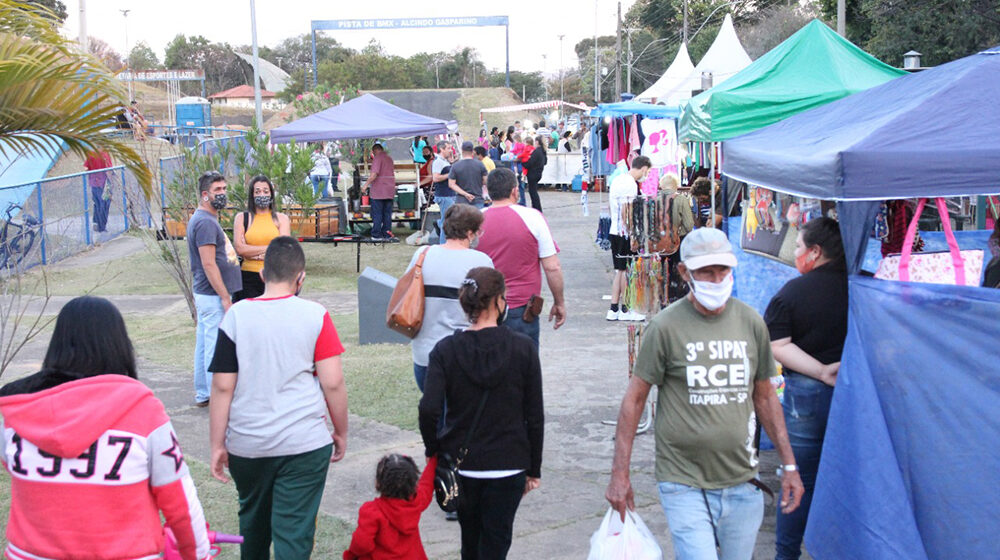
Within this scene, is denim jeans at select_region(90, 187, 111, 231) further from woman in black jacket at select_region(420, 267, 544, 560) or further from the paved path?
woman in black jacket at select_region(420, 267, 544, 560)

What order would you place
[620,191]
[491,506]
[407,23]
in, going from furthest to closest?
[407,23]
[620,191]
[491,506]

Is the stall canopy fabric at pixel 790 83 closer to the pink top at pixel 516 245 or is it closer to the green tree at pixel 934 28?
the pink top at pixel 516 245

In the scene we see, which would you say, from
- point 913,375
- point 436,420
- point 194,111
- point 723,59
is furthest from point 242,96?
point 913,375

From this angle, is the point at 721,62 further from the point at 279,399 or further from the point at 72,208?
the point at 279,399

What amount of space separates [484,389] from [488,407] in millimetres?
77

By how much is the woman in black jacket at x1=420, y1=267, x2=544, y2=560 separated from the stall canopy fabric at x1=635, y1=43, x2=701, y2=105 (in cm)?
1792

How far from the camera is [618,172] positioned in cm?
1194

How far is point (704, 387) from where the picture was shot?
11.8 feet

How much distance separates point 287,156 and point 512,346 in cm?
1196

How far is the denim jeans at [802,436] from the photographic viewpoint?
4559 millimetres

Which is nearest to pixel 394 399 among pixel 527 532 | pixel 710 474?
pixel 527 532

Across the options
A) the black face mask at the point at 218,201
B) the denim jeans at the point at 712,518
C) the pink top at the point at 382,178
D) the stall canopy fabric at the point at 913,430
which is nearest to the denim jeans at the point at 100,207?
the pink top at the point at 382,178

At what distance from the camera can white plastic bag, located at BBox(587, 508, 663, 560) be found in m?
3.70

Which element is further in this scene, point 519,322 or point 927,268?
point 519,322
